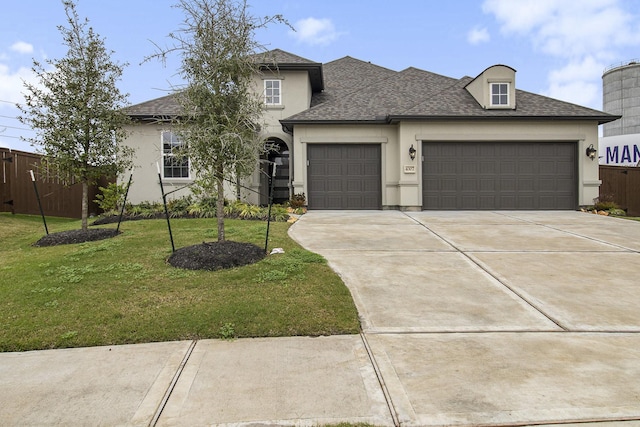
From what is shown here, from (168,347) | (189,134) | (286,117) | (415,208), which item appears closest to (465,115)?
(415,208)

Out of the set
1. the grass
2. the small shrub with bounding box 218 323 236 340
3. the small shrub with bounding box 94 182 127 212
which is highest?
the small shrub with bounding box 94 182 127 212

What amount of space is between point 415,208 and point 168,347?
40.0ft

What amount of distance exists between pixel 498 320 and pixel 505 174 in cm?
1180

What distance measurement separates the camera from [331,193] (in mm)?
15547

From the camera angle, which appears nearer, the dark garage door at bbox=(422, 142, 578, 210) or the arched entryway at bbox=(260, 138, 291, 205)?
the dark garage door at bbox=(422, 142, 578, 210)

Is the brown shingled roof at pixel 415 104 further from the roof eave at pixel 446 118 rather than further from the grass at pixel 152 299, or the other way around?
the grass at pixel 152 299

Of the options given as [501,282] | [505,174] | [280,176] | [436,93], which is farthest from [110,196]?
[505,174]

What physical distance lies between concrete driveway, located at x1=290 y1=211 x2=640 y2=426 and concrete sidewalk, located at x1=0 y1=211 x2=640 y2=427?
0.02 metres

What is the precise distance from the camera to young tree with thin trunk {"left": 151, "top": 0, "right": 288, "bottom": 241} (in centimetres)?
660

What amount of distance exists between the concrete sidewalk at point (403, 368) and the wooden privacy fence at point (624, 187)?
1269 cm

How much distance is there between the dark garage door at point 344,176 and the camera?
15.5 meters

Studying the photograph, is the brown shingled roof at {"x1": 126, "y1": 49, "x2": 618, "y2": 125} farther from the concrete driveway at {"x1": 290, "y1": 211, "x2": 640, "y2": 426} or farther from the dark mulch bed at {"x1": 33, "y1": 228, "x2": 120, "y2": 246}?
the concrete driveway at {"x1": 290, "y1": 211, "x2": 640, "y2": 426}

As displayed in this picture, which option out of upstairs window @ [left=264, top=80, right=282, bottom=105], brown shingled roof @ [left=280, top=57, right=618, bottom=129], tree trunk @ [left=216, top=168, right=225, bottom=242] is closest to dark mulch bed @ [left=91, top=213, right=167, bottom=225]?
brown shingled roof @ [left=280, top=57, right=618, bottom=129]

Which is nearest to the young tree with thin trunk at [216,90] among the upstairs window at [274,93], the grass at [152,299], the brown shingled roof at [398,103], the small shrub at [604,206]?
the grass at [152,299]
